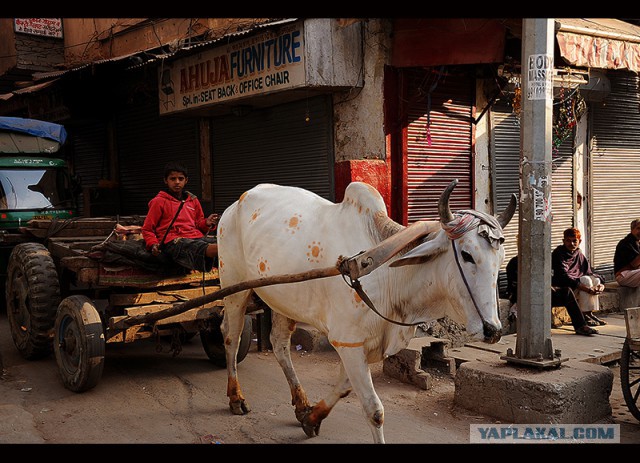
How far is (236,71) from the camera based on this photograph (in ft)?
26.2

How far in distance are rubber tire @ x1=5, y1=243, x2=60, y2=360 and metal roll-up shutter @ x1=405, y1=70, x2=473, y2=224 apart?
4256mm

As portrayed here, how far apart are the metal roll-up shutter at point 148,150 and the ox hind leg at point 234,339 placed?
5449 mm

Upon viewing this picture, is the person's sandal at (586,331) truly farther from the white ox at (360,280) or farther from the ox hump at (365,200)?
the ox hump at (365,200)

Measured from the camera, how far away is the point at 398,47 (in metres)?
7.16

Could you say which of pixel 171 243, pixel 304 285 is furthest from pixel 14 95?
pixel 304 285

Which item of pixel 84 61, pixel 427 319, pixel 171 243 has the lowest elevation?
pixel 427 319

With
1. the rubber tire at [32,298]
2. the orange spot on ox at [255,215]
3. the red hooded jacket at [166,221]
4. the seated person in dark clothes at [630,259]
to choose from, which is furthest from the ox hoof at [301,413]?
the seated person in dark clothes at [630,259]

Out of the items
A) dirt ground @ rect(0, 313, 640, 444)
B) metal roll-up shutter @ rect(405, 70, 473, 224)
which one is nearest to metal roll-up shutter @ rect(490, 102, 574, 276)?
metal roll-up shutter @ rect(405, 70, 473, 224)

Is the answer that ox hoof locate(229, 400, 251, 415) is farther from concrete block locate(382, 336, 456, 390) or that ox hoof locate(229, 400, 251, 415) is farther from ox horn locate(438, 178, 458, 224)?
ox horn locate(438, 178, 458, 224)

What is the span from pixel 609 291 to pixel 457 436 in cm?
536

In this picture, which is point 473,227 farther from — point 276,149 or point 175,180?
point 276,149

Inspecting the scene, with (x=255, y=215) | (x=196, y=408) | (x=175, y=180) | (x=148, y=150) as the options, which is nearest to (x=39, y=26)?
(x=148, y=150)

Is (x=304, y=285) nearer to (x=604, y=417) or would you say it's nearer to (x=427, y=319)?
(x=427, y=319)

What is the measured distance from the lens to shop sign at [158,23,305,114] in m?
7.14
